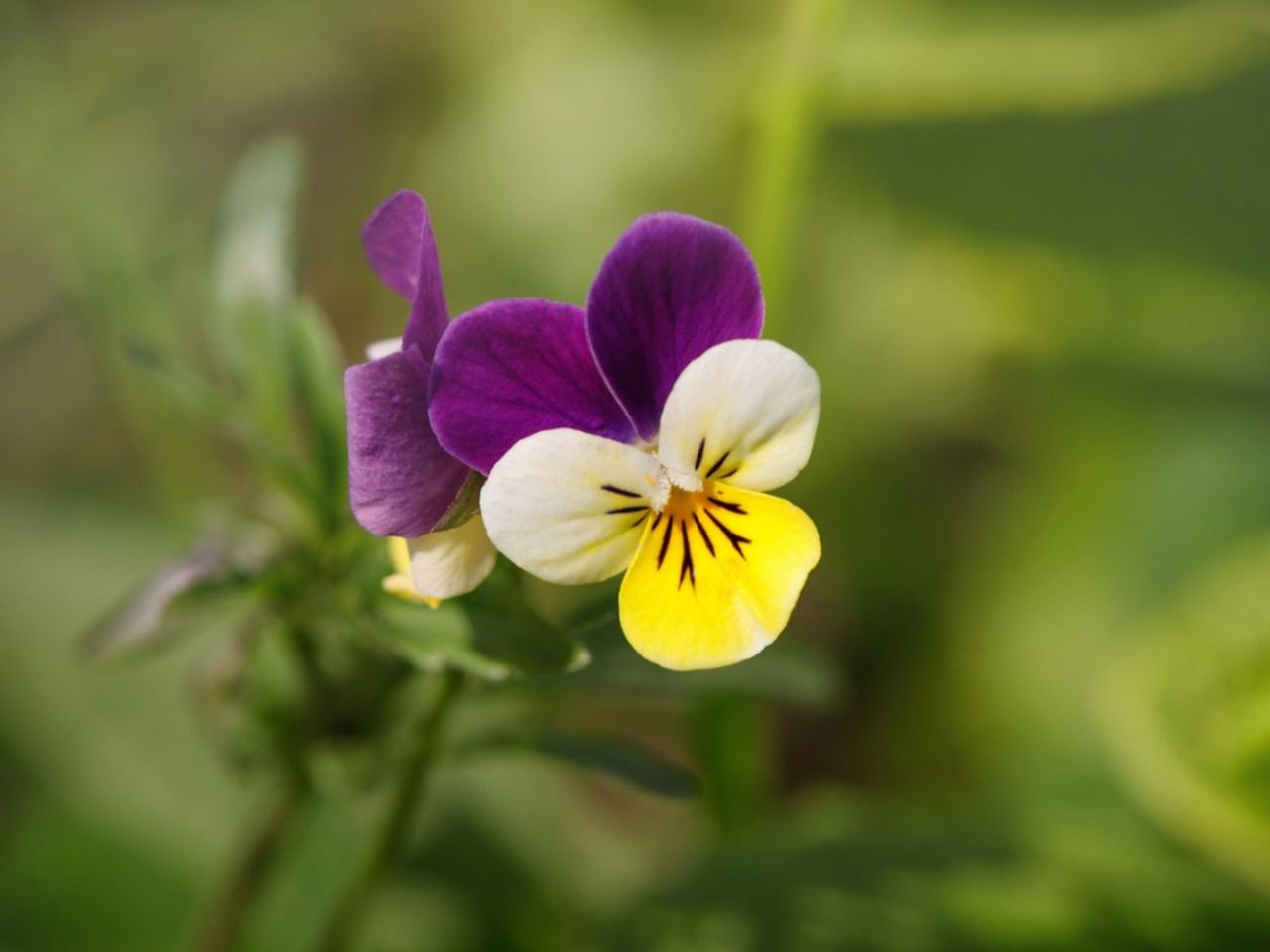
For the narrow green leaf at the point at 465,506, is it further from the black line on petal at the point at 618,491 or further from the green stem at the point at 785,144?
the green stem at the point at 785,144

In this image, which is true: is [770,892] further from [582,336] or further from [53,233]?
[53,233]

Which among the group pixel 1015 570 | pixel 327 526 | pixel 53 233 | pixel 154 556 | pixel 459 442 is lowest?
pixel 1015 570

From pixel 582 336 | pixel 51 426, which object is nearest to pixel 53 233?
pixel 51 426

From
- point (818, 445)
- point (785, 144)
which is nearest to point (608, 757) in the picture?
point (785, 144)

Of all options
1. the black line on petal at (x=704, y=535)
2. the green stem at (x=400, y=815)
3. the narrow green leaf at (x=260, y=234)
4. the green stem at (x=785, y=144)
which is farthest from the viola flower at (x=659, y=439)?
the green stem at (x=785, y=144)

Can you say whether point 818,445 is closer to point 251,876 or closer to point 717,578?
point 251,876
